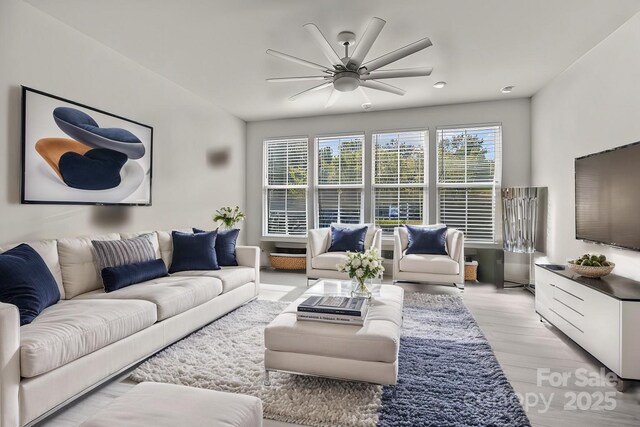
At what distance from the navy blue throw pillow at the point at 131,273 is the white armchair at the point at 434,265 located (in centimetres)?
295

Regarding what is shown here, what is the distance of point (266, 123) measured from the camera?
648 cm

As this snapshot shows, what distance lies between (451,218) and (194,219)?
3934 mm

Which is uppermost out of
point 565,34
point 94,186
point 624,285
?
point 565,34

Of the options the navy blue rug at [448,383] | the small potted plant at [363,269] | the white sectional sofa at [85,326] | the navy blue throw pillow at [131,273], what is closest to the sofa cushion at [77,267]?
the white sectional sofa at [85,326]

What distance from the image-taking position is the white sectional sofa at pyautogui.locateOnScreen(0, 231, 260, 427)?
1.65 meters

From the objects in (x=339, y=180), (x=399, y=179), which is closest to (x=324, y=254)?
(x=339, y=180)

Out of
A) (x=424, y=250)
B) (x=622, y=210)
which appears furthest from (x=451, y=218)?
(x=622, y=210)

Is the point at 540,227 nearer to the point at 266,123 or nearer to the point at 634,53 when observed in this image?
the point at 634,53

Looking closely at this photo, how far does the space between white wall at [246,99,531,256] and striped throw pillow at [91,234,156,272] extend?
10.6 feet

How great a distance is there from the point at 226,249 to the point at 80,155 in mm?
1700

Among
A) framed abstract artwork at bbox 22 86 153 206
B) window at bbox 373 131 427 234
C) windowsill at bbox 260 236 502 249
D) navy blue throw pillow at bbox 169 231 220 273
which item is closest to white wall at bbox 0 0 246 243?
framed abstract artwork at bbox 22 86 153 206

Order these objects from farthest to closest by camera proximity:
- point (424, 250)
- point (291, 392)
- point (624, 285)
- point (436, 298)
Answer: point (424, 250), point (436, 298), point (624, 285), point (291, 392)

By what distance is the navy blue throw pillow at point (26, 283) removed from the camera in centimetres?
201

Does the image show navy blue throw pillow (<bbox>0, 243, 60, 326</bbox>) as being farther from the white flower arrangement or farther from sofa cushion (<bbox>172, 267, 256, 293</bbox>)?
the white flower arrangement
